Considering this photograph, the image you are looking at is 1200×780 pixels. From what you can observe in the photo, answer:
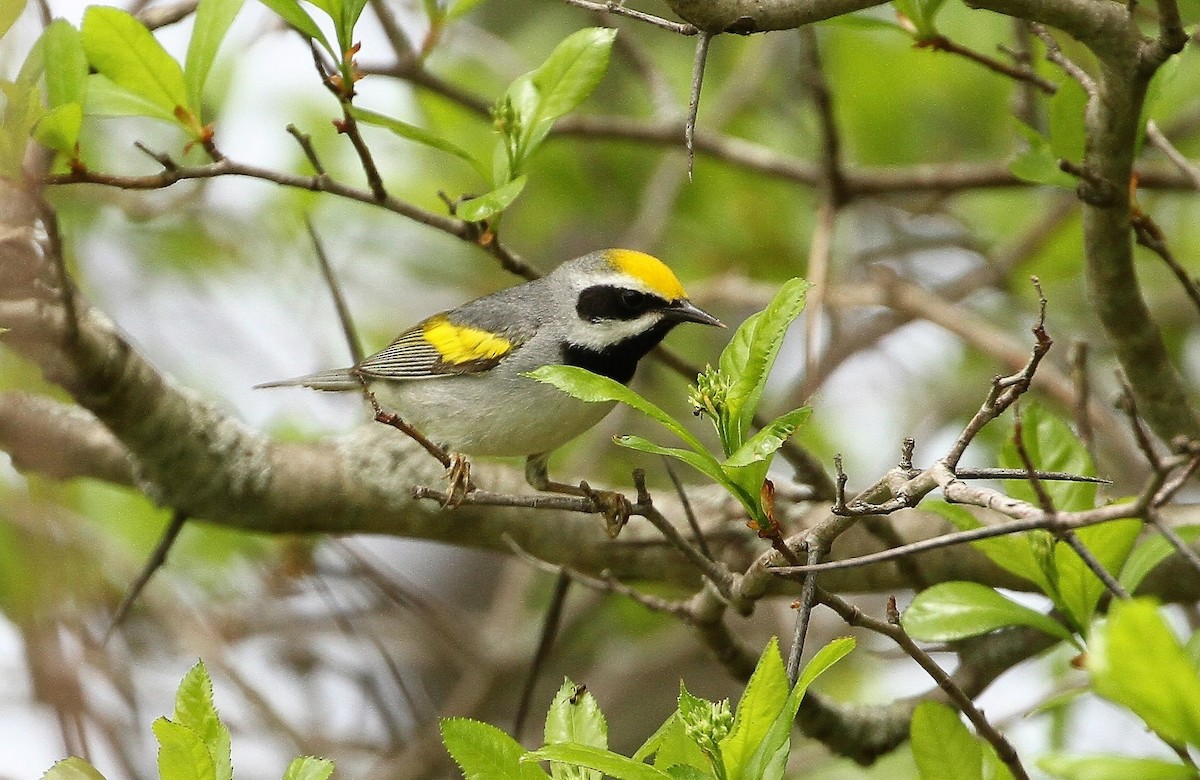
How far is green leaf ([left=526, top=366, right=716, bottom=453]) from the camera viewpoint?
2.13 metres

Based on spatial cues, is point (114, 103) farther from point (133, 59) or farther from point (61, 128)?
point (61, 128)

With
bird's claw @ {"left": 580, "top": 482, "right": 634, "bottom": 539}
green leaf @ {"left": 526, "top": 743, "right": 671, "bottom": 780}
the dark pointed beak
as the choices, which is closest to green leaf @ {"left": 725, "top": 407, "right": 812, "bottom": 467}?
green leaf @ {"left": 526, "top": 743, "right": 671, "bottom": 780}

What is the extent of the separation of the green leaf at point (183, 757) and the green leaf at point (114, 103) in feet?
5.04

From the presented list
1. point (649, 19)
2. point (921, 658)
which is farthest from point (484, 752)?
point (649, 19)

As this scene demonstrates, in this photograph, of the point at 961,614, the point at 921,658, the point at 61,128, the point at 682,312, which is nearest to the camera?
the point at 921,658

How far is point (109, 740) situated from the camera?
9.07 ft

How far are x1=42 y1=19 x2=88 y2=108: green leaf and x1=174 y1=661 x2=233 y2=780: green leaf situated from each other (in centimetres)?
139

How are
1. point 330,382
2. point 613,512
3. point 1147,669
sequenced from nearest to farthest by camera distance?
point 1147,669
point 613,512
point 330,382

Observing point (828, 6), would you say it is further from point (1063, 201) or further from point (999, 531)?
point (1063, 201)

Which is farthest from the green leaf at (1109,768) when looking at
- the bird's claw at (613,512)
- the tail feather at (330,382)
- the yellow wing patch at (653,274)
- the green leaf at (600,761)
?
the tail feather at (330,382)

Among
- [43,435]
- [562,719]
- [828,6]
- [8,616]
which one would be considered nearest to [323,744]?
[8,616]

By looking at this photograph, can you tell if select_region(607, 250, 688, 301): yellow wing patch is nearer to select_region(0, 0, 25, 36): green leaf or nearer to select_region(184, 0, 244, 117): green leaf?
select_region(184, 0, 244, 117): green leaf

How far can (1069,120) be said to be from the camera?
2.92 meters

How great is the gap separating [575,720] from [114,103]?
183 cm
